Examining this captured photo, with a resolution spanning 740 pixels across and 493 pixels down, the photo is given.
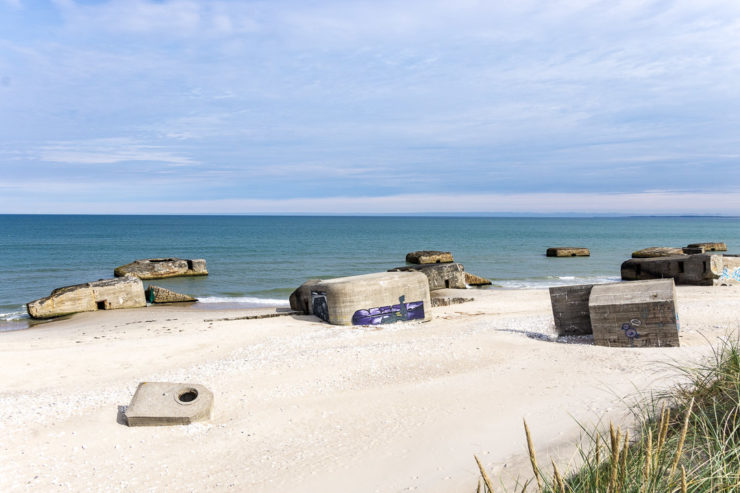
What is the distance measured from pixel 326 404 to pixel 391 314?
718cm

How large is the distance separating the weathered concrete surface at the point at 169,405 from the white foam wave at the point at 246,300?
46.7 feet

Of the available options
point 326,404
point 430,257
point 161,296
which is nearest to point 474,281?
point 430,257

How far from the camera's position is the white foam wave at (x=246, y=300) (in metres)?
22.6

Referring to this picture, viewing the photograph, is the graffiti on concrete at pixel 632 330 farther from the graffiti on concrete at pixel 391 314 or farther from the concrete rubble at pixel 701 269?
the concrete rubble at pixel 701 269

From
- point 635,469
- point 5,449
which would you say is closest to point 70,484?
point 5,449

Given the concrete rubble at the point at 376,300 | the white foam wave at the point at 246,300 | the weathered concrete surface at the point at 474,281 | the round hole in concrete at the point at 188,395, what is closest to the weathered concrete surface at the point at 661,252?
the weathered concrete surface at the point at 474,281

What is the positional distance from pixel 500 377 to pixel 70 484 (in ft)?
20.1

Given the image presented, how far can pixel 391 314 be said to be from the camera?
15.0m

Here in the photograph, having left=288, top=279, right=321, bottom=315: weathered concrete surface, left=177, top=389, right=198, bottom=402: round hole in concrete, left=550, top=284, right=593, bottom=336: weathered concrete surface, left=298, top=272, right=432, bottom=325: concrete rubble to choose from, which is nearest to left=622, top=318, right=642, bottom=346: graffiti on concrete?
left=550, top=284, right=593, bottom=336: weathered concrete surface

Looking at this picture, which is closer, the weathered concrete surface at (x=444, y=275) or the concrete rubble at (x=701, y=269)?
the concrete rubble at (x=701, y=269)

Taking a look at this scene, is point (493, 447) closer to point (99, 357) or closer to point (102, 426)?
point (102, 426)

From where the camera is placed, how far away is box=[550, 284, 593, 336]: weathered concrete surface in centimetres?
1159

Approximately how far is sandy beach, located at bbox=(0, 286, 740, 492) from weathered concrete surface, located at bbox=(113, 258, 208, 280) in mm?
18903

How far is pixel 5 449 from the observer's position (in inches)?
261
